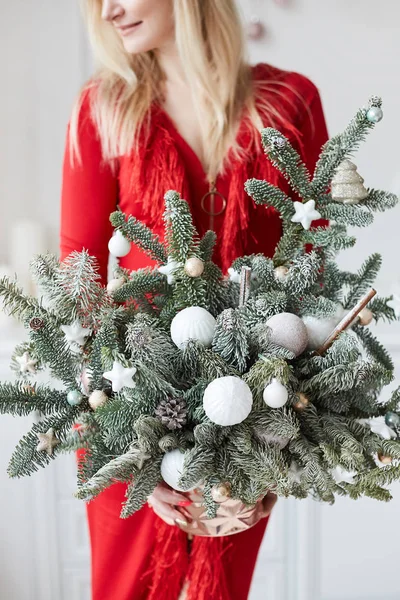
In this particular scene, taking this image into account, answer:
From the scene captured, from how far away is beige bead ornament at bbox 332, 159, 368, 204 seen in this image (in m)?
0.60

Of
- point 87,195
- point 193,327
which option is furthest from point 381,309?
point 87,195

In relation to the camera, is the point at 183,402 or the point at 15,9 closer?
the point at 183,402

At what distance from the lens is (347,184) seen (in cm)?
60

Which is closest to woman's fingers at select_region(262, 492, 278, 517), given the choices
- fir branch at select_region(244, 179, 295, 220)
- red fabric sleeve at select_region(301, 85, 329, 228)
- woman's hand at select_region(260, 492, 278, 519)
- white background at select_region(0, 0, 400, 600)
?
woman's hand at select_region(260, 492, 278, 519)

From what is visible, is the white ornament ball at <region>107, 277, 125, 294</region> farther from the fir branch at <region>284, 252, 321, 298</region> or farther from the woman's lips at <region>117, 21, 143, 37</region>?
the woman's lips at <region>117, 21, 143, 37</region>

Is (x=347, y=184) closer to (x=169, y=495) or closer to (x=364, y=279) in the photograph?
(x=364, y=279)

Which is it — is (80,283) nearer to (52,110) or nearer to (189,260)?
(189,260)

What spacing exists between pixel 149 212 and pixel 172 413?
0.46 m

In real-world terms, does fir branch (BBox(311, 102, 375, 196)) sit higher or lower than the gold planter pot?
higher

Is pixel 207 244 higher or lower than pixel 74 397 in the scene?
higher

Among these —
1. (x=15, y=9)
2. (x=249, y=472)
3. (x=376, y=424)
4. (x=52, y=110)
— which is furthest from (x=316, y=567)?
(x=15, y=9)

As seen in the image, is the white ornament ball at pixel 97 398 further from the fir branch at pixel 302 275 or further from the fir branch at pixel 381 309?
the fir branch at pixel 381 309

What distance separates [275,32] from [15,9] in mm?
656

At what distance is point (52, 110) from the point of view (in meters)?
1.63
